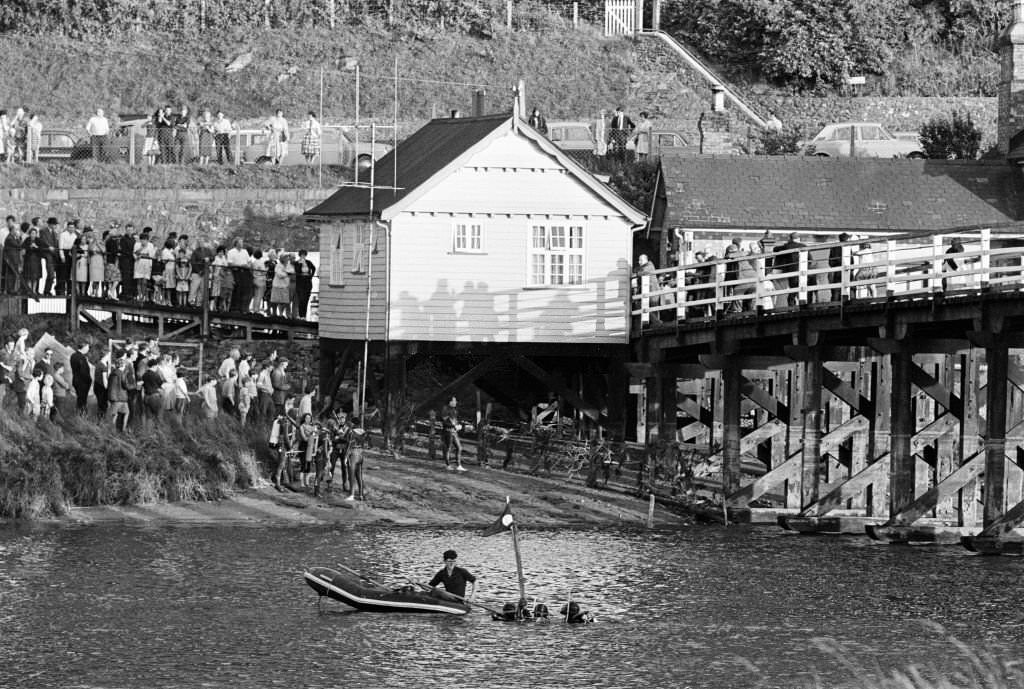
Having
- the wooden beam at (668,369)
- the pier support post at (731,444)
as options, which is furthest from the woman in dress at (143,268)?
the pier support post at (731,444)

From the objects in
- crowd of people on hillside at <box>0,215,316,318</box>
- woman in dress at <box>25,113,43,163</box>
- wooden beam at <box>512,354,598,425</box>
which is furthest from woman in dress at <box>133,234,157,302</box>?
woman in dress at <box>25,113,43,163</box>

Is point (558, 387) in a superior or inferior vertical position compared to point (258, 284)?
inferior

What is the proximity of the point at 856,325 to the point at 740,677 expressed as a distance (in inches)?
487

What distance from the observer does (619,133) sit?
2603 inches

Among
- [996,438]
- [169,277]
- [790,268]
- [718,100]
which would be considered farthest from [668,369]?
[718,100]

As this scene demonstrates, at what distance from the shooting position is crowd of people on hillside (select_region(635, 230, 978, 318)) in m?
43.2

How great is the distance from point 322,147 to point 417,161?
49.7 feet

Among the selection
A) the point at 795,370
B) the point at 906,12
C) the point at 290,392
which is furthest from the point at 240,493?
the point at 906,12

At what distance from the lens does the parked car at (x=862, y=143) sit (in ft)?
221

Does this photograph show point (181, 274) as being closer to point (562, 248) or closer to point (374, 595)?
point (562, 248)

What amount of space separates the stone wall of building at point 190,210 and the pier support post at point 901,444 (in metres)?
24.1

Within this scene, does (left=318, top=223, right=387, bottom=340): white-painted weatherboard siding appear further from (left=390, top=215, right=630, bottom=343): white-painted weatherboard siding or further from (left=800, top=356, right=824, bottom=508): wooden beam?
(left=800, top=356, right=824, bottom=508): wooden beam

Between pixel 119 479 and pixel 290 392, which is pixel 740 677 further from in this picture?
pixel 290 392

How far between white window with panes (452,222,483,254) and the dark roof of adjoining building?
746cm
